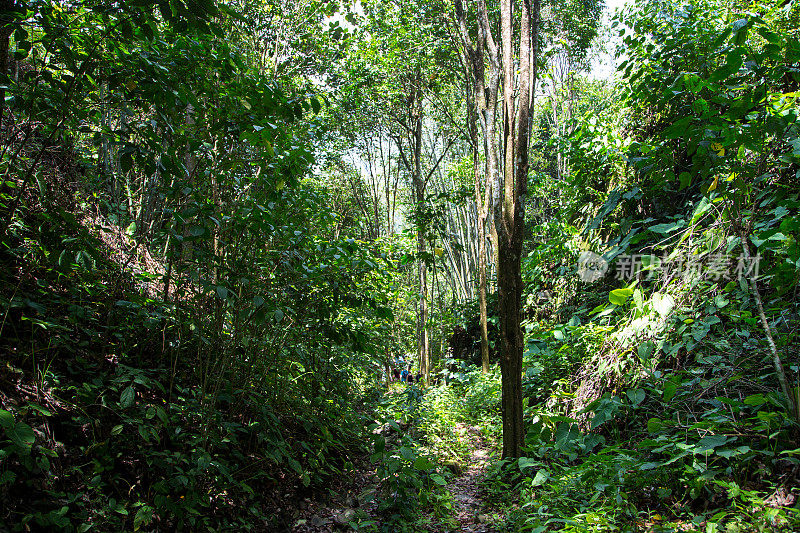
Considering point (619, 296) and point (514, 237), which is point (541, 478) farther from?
point (514, 237)

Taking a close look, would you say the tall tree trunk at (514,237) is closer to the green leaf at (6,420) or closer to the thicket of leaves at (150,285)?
the thicket of leaves at (150,285)

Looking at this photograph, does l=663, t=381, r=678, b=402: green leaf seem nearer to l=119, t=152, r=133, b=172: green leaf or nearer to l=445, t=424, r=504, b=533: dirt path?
l=445, t=424, r=504, b=533: dirt path

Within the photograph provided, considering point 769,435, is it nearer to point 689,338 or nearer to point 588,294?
point 689,338

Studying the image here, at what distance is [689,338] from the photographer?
3.24m

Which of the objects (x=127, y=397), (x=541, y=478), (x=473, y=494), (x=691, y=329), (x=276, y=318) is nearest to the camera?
(x=127, y=397)

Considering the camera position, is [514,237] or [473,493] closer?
[514,237]

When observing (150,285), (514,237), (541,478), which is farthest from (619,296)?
(150,285)

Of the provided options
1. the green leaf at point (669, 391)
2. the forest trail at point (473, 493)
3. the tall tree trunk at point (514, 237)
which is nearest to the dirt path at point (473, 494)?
the forest trail at point (473, 493)

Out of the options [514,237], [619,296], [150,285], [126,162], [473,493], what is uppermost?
[126,162]

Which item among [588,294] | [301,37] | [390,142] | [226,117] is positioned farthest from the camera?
[390,142]

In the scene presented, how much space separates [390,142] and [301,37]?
6596 mm

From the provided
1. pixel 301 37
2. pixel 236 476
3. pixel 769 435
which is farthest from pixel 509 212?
pixel 301 37

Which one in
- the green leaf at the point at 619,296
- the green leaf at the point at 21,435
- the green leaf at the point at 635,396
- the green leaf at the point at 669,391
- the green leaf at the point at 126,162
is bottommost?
the green leaf at the point at 635,396

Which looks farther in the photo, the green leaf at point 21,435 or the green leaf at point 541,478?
the green leaf at point 541,478
